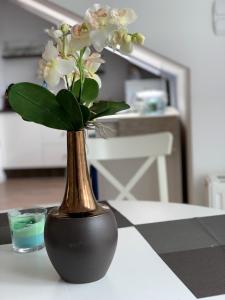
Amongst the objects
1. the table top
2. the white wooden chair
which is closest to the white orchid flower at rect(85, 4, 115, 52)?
the table top

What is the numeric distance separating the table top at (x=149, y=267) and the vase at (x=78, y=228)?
5cm

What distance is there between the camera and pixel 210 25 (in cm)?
245

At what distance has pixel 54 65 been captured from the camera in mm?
867

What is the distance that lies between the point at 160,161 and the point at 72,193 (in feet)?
3.26

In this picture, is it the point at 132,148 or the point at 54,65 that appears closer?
the point at 54,65

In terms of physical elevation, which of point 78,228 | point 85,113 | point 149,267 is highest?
point 85,113

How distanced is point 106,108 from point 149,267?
1.24 feet

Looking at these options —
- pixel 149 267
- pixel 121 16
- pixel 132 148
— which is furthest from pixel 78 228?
pixel 132 148

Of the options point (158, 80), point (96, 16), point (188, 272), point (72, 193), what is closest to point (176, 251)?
point (188, 272)

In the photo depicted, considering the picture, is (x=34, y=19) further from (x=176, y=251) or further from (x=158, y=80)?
(x=176, y=251)

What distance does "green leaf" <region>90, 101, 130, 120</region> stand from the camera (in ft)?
3.04

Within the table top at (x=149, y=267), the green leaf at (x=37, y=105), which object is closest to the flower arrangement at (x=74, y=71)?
the green leaf at (x=37, y=105)

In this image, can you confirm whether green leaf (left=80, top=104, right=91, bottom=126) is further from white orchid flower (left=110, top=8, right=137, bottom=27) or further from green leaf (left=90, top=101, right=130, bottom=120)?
white orchid flower (left=110, top=8, right=137, bottom=27)

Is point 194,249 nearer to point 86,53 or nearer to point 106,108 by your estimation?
point 106,108
